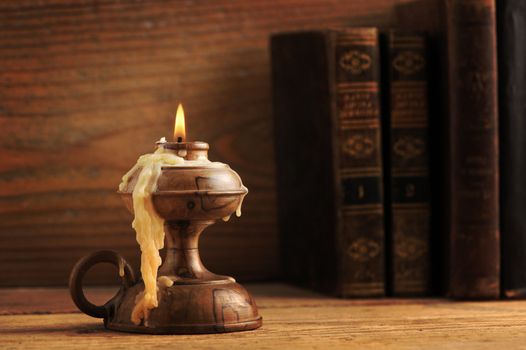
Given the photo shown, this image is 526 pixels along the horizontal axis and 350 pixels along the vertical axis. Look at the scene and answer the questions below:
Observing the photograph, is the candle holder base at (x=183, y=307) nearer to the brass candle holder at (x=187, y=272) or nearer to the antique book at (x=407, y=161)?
the brass candle holder at (x=187, y=272)

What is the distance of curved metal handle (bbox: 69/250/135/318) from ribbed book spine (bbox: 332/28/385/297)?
383 mm

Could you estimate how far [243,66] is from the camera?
1584 mm

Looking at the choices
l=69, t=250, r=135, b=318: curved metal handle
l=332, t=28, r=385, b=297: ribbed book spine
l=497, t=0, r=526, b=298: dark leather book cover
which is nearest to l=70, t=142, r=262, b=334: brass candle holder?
l=69, t=250, r=135, b=318: curved metal handle

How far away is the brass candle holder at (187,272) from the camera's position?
1.05m

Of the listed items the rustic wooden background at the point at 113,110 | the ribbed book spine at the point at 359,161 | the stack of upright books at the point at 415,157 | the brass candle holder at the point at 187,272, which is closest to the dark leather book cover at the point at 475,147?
the stack of upright books at the point at 415,157

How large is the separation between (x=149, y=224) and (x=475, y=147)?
51 centimetres

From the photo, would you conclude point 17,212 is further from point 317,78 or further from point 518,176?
point 518,176

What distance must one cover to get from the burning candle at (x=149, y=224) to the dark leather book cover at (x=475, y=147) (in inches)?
16.4

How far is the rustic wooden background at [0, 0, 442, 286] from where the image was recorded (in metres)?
1.54

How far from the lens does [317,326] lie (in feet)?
3.71

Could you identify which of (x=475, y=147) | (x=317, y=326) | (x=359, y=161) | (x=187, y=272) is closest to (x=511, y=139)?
(x=475, y=147)

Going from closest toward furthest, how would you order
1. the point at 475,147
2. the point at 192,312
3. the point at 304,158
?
the point at 192,312, the point at 475,147, the point at 304,158

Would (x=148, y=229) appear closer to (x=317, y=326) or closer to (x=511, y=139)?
(x=317, y=326)

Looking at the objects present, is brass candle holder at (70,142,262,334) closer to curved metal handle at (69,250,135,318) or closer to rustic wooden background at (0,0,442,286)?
curved metal handle at (69,250,135,318)
